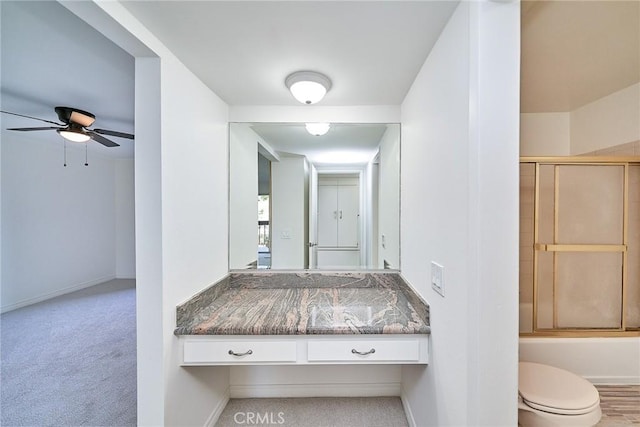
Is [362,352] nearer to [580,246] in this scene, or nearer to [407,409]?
[407,409]

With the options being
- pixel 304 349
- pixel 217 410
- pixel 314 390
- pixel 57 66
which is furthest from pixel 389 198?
pixel 57 66

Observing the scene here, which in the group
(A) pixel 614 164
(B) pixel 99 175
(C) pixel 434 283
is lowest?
(C) pixel 434 283

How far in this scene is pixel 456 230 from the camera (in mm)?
939

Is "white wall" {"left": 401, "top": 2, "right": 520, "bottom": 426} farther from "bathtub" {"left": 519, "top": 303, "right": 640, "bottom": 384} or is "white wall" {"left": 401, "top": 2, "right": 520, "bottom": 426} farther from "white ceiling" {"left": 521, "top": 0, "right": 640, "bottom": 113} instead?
"bathtub" {"left": 519, "top": 303, "right": 640, "bottom": 384}

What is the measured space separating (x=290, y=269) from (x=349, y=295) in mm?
516

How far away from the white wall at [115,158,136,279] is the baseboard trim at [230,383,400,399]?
4.38m

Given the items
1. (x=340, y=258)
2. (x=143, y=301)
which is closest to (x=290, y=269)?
(x=340, y=258)

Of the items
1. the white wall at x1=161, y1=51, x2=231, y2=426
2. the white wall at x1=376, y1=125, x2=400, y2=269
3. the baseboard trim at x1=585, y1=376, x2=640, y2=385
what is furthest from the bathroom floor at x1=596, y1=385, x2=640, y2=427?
the white wall at x1=161, y1=51, x2=231, y2=426

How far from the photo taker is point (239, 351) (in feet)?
4.12

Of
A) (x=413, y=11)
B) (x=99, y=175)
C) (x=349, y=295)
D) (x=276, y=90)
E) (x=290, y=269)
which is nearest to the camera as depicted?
(x=413, y=11)

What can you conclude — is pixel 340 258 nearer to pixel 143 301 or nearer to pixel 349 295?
pixel 349 295

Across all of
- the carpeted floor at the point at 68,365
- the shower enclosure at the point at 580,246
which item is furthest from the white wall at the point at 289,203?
the shower enclosure at the point at 580,246

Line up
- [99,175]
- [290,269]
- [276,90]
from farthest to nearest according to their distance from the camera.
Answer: [99,175] < [290,269] < [276,90]

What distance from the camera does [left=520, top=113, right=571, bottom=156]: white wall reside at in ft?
6.56
